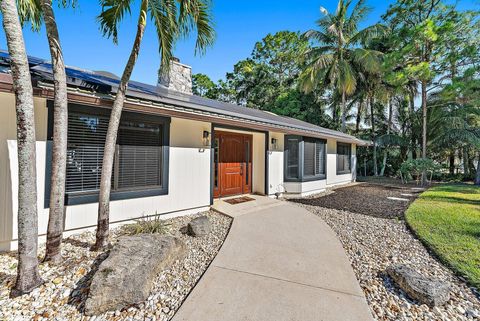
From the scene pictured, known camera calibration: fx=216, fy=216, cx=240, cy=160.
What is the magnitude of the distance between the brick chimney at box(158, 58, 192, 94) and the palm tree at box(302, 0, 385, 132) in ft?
34.8

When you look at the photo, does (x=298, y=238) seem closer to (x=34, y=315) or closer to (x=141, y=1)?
(x=34, y=315)

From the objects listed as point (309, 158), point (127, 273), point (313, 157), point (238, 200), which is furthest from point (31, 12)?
point (313, 157)

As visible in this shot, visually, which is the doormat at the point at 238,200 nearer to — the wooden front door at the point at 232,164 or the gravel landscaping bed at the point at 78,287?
the wooden front door at the point at 232,164

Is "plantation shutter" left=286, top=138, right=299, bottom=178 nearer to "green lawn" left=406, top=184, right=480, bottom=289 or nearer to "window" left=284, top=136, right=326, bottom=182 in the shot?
"window" left=284, top=136, right=326, bottom=182

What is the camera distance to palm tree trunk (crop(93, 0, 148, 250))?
3.53m

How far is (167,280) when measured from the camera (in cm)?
293

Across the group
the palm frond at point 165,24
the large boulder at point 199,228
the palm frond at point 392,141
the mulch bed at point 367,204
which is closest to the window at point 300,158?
the mulch bed at point 367,204

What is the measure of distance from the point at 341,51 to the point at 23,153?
18.5 meters

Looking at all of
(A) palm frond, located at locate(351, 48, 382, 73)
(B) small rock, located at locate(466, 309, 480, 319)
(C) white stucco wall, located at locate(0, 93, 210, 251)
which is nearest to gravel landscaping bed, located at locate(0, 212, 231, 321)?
(C) white stucco wall, located at locate(0, 93, 210, 251)

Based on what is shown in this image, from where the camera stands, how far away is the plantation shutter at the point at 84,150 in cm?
418

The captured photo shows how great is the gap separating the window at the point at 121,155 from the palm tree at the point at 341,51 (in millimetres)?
14151

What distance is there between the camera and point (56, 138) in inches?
120

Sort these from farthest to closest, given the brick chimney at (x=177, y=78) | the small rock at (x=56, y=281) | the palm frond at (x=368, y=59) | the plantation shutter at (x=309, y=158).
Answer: the palm frond at (x=368, y=59) → the plantation shutter at (x=309, y=158) → the brick chimney at (x=177, y=78) → the small rock at (x=56, y=281)

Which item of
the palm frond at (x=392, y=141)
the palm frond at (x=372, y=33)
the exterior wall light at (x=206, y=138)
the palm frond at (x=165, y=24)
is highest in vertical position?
the palm frond at (x=372, y=33)
